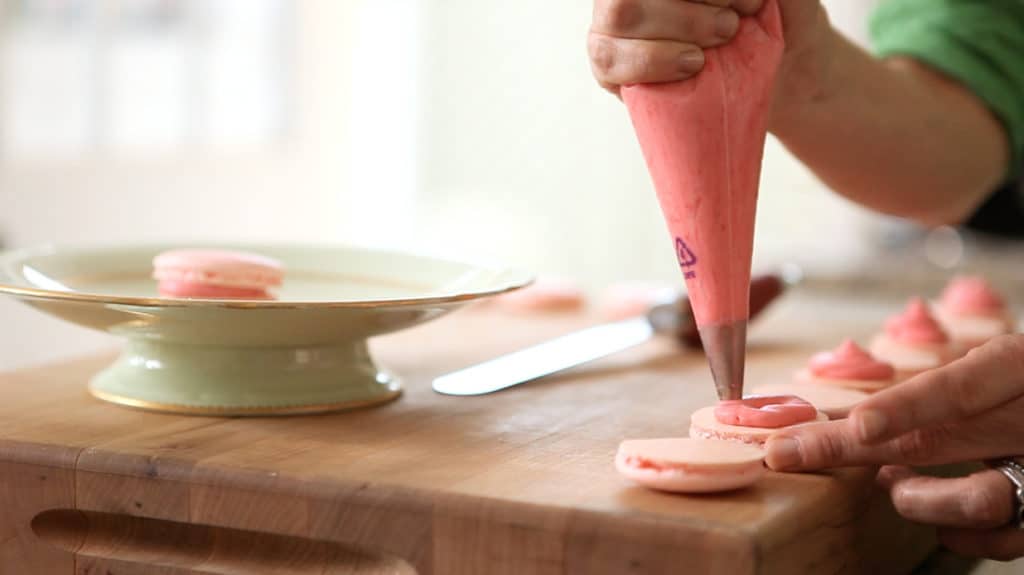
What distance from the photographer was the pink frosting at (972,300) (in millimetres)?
1312

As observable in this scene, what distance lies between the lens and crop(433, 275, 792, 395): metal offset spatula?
0.94 meters

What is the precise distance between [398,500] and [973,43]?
36.7 inches

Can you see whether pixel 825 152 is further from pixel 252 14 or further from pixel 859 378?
pixel 252 14

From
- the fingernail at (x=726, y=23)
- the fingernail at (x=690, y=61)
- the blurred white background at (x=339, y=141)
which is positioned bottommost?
the blurred white background at (x=339, y=141)

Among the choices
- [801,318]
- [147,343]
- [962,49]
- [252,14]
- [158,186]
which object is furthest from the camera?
[252,14]

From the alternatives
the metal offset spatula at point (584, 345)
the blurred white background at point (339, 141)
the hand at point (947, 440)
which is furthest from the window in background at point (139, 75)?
the hand at point (947, 440)

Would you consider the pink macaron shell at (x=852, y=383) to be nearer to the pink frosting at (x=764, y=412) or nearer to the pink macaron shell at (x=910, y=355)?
the pink macaron shell at (x=910, y=355)

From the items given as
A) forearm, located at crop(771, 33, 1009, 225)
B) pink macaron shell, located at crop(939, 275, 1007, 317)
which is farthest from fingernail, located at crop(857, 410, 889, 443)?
pink macaron shell, located at crop(939, 275, 1007, 317)

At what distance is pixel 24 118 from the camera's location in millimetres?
2537

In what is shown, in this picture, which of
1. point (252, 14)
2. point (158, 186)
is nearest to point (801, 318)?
point (158, 186)

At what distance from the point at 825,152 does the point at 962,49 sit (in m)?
0.29

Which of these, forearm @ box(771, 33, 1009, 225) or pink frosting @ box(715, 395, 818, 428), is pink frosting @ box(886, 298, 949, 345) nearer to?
forearm @ box(771, 33, 1009, 225)

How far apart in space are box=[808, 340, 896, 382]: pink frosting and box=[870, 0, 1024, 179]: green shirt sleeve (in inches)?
18.6

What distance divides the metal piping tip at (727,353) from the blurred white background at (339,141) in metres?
1.98
